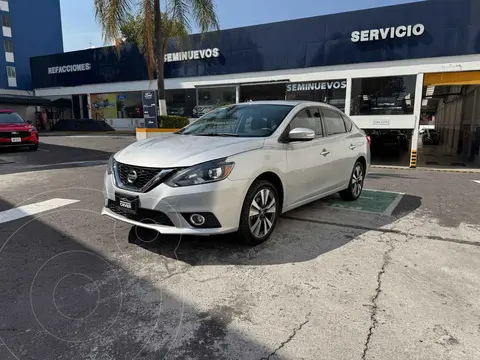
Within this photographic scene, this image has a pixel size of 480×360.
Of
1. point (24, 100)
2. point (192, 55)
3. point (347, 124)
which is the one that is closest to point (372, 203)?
point (347, 124)

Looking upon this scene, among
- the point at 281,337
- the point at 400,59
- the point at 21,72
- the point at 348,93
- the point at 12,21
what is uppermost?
the point at 12,21

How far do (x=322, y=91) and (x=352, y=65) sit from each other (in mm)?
2210

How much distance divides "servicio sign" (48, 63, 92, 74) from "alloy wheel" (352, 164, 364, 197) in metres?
25.1

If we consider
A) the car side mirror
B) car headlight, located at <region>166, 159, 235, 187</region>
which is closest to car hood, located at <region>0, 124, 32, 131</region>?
car headlight, located at <region>166, 159, 235, 187</region>

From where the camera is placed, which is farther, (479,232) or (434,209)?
(434,209)

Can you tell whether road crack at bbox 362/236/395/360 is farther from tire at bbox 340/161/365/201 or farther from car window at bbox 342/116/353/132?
car window at bbox 342/116/353/132

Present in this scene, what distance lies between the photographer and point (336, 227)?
488 cm

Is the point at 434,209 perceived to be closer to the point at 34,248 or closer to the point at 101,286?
the point at 101,286

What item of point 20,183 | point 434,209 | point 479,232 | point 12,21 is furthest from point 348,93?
point 12,21

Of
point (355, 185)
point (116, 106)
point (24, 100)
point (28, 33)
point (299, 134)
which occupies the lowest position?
point (355, 185)

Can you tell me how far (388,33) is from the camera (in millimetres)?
14672

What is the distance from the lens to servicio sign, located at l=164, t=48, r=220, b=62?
1928 cm

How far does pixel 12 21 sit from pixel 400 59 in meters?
39.3

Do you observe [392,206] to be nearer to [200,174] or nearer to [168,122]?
[200,174]
